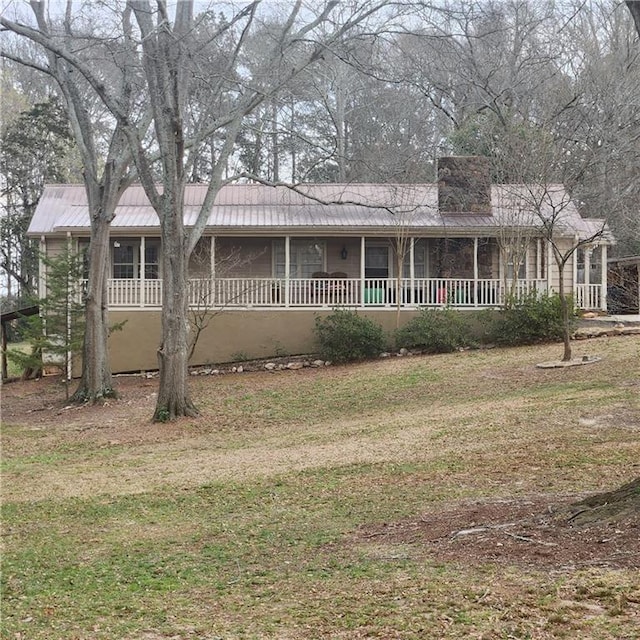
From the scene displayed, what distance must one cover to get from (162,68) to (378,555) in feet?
34.1

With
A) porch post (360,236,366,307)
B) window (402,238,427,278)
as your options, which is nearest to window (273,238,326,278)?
porch post (360,236,366,307)

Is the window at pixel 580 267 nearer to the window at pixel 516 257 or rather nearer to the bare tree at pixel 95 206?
the window at pixel 516 257

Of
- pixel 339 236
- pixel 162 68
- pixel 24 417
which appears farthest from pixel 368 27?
pixel 24 417

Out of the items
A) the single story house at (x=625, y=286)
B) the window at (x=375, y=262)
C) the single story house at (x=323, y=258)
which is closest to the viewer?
the single story house at (x=323, y=258)

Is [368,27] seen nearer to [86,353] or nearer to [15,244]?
[86,353]

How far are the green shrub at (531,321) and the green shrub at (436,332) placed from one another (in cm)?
94

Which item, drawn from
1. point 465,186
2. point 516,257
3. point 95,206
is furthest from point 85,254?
point 516,257

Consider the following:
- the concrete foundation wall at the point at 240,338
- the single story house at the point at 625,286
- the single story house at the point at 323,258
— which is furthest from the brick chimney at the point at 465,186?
the single story house at the point at 625,286

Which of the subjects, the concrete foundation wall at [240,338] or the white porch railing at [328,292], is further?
the concrete foundation wall at [240,338]

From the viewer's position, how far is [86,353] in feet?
56.4

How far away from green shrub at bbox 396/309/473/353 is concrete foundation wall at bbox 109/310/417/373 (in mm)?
959

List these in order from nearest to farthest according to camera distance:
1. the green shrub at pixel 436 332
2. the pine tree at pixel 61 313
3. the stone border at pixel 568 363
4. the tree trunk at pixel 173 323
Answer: the tree trunk at pixel 173 323 → the stone border at pixel 568 363 → the pine tree at pixel 61 313 → the green shrub at pixel 436 332

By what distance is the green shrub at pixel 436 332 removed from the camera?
64.6ft

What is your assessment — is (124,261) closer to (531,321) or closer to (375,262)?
(375,262)
